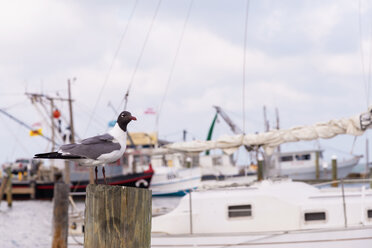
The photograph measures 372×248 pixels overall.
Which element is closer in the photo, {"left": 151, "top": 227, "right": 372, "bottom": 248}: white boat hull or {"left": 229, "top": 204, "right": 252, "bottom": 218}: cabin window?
{"left": 151, "top": 227, "right": 372, "bottom": 248}: white boat hull

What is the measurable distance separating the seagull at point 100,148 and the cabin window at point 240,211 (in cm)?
765

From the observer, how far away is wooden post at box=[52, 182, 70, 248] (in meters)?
15.6

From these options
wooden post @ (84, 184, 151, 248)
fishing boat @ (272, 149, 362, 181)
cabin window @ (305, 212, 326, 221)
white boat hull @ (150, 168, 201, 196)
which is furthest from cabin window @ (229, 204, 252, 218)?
fishing boat @ (272, 149, 362, 181)

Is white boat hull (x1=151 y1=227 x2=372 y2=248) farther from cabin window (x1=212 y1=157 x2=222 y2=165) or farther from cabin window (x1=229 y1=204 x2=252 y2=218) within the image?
cabin window (x1=212 y1=157 x2=222 y2=165)

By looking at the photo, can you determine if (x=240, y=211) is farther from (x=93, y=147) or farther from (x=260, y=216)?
(x=93, y=147)

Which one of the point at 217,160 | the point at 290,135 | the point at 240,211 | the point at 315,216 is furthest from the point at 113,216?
the point at 217,160

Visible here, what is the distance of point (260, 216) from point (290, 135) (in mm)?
4052

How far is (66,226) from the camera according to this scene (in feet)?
52.1

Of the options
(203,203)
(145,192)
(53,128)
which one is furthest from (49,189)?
(145,192)

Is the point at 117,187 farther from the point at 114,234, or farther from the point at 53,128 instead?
the point at 53,128

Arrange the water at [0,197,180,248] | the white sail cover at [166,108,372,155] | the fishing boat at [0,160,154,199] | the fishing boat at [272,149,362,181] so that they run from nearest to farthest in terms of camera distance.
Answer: the white sail cover at [166,108,372,155] < the water at [0,197,180,248] < the fishing boat at [0,160,154,199] < the fishing boat at [272,149,362,181]

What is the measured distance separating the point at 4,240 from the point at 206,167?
39.1m

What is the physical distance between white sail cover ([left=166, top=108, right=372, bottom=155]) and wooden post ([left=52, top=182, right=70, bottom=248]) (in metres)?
4.51

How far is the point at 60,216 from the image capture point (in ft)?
51.6
